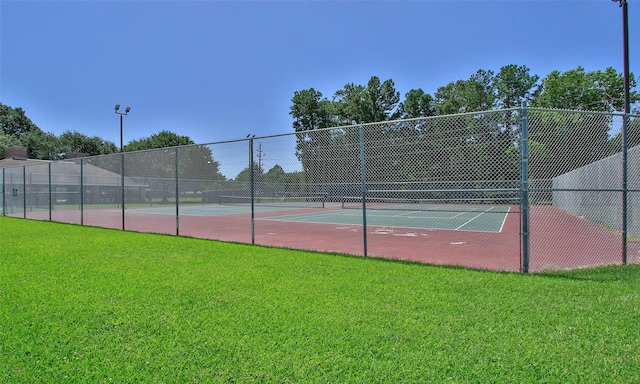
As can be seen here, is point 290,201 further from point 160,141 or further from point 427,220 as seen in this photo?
point 160,141

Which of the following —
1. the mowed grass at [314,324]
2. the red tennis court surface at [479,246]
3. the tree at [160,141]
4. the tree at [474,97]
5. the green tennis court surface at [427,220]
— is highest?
the tree at [474,97]

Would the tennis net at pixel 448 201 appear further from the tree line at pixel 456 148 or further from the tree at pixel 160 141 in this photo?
the tree at pixel 160 141

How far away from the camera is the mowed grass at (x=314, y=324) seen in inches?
108

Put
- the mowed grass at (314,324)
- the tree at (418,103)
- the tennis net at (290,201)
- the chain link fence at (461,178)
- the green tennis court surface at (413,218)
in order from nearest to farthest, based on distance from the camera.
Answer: the mowed grass at (314,324), the chain link fence at (461,178), the tennis net at (290,201), the green tennis court surface at (413,218), the tree at (418,103)

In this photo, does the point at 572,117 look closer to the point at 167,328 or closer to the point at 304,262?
the point at 304,262

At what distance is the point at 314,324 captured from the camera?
3.62 m

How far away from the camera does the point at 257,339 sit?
3.28m

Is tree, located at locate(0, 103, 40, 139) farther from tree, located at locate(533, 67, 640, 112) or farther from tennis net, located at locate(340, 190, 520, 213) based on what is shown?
tree, located at locate(533, 67, 640, 112)

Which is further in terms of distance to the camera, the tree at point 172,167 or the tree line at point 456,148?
the tree at point 172,167

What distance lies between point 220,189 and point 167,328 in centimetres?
1146

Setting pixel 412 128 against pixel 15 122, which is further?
pixel 15 122

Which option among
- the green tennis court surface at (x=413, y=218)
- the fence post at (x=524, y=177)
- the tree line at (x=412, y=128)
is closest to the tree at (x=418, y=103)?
the tree line at (x=412, y=128)

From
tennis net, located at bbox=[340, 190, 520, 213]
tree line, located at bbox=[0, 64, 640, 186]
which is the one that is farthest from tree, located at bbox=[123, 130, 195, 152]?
tennis net, located at bbox=[340, 190, 520, 213]

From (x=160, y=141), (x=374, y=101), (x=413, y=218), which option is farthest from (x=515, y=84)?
(x=160, y=141)
